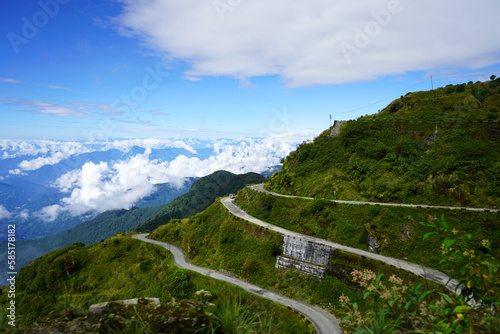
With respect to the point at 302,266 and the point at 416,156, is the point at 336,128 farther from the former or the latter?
the point at 302,266

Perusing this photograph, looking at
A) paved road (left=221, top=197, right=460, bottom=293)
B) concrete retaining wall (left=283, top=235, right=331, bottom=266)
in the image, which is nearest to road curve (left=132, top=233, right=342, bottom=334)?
concrete retaining wall (left=283, top=235, right=331, bottom=266)

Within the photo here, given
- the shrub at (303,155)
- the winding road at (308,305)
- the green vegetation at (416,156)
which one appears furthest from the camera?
the shrub at (303,155)

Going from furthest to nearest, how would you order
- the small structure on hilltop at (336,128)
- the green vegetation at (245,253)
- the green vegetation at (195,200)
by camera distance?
the green vegetation at (195,200)
the small structure on hilltop at (336,128)
the green vegetation at (245,253)

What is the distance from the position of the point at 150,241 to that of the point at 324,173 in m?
56.1

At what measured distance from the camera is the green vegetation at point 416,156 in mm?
35031

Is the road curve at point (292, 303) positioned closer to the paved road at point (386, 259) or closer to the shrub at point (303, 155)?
the paved road at point (386, 259)

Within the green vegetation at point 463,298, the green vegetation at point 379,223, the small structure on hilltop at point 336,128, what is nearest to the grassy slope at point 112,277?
the green vegetation at point 379,223

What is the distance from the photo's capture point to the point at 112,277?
180ft

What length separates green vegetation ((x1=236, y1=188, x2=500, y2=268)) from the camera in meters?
29.3

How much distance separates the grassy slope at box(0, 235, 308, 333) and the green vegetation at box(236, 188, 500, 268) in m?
15.8

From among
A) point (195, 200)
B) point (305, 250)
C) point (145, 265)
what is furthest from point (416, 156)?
point (195, 200)

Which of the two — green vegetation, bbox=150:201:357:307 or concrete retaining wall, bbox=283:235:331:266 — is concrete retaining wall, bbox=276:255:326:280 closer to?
green vegetation, bbox=150:201:357:307

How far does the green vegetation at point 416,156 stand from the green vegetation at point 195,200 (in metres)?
101

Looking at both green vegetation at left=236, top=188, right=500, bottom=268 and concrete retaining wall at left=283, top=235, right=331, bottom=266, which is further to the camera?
concrete retaining wall at left=283, top=235, right=331, bottom=266
